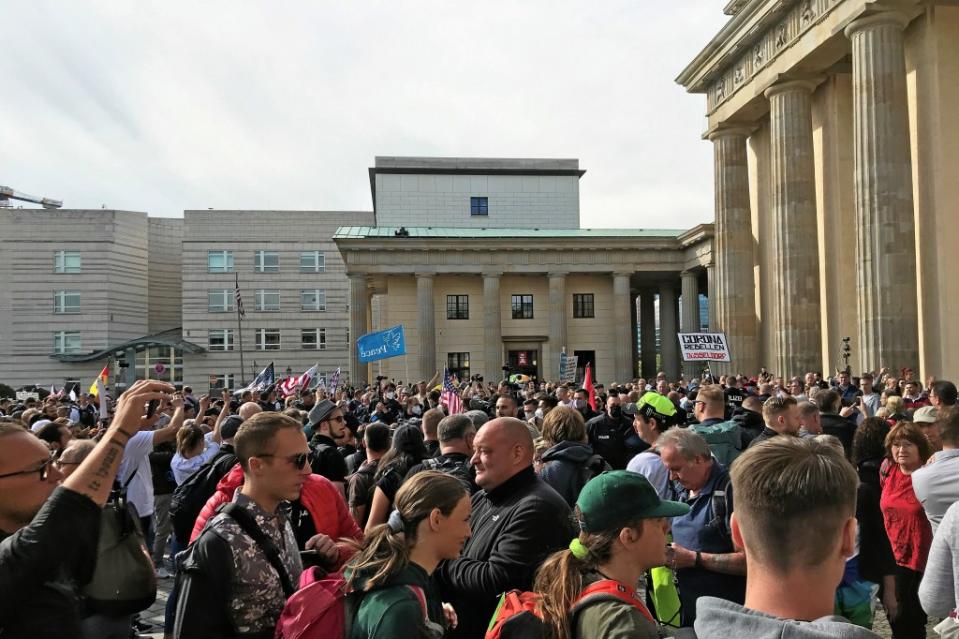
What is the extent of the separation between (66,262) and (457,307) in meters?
41.5

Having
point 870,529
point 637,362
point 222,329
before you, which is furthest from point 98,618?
point 222,329

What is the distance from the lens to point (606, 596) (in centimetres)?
266

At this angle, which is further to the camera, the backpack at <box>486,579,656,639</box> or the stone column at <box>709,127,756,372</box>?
the stone column at <box>709,127,756,372</box>

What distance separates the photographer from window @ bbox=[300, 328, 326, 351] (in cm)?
6619

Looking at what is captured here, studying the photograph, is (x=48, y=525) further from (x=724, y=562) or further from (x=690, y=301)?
(x=690, y=301)

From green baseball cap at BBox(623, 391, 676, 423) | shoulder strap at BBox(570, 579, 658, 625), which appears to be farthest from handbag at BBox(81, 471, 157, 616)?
green baseball cap at BBox(623, 391, 676, 423)

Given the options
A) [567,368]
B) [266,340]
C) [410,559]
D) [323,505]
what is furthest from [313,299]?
[410,559]

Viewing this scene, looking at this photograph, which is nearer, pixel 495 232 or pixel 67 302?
pixel 495 232

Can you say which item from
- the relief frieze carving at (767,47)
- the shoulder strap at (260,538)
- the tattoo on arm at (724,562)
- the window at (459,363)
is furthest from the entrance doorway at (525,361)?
the shoulder strap at (260,538)

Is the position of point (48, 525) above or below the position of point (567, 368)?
above

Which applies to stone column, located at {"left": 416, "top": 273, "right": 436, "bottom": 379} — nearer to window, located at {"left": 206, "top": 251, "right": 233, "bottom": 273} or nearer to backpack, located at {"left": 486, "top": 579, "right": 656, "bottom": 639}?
window, located at {"left": 206, "top": 251, "right": 233, "bottom": 273}

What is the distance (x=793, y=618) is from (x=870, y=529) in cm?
432

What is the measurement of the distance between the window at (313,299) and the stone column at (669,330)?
3207 centimetres

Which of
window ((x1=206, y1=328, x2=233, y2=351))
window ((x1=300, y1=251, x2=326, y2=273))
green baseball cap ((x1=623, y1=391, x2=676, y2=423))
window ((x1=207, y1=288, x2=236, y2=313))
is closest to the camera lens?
green baseball cap ((x1=623, y1=391, x2=676, y2=423))
